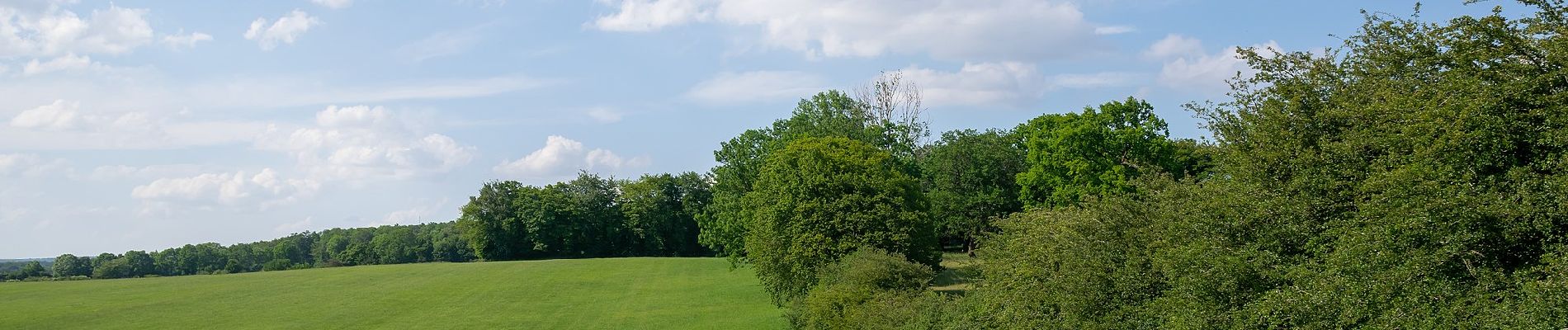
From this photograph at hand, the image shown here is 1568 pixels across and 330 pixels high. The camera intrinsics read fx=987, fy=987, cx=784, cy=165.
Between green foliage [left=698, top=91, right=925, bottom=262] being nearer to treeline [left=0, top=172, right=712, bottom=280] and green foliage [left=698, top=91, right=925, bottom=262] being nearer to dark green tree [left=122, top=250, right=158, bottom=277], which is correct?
treeline [left=0, top=172, right=712, bottom=280]

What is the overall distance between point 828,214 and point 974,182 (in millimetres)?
26397

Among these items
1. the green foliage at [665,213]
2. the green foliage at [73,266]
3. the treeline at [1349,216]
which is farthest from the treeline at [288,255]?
the treeline at [1349,216]

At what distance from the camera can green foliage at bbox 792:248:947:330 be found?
33188mm

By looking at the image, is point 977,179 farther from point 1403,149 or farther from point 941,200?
point 1403,149

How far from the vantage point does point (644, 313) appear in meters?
56.2

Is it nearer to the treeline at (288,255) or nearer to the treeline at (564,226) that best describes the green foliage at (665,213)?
the treeline at (564,226)

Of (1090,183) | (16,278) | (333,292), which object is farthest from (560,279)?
(16,278)

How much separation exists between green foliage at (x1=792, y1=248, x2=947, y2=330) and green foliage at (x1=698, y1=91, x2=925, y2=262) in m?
16.6

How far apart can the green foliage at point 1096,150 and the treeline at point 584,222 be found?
59.0 metres

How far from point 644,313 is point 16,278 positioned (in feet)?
231

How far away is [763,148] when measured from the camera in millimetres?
61906

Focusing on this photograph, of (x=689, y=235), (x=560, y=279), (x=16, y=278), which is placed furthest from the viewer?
(x=689, y=235)

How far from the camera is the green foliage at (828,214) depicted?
42625mm

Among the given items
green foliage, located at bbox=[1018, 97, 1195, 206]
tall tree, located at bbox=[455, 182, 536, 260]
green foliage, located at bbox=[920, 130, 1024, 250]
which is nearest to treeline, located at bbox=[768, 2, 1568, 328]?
green foliage, located at bbox=[1018, 97, 1195, 206]
